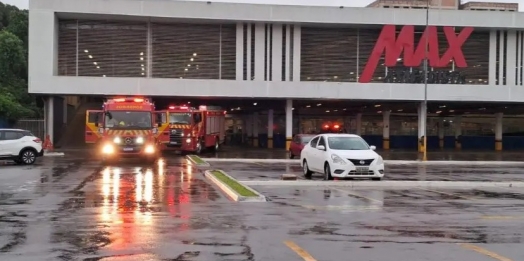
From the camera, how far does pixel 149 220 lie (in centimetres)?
1207

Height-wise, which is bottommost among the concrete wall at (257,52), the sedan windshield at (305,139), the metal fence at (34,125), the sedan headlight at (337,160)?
the sedan headlight at (337,160)

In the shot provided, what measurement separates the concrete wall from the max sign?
2.64 feet

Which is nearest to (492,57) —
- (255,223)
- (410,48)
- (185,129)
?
(410,48)

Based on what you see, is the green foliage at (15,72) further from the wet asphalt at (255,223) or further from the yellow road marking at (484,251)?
the yellow road marking at (484,251)

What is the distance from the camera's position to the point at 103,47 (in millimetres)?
47688

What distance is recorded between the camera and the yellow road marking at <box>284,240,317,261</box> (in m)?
8.73

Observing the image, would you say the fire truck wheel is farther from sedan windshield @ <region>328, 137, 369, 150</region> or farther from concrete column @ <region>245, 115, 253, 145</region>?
concrete column @ <region>245, 115, 253, 145</region>

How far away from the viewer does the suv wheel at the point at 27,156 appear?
2958 cm

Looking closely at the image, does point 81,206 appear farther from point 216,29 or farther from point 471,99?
point 471,99

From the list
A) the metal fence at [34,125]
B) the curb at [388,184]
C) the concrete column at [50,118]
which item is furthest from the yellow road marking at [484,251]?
the metal fence at [34,125]

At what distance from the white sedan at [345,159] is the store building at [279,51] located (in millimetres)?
24492

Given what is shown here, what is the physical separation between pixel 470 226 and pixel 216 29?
38.9 m

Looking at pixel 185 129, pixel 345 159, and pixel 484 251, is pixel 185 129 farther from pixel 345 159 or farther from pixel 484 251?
pixel 484 251

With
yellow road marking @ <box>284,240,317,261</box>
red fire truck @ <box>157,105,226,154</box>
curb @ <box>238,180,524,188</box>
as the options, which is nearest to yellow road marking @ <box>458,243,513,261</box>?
yellow road marking @ <box>284,240,317,261</box>
